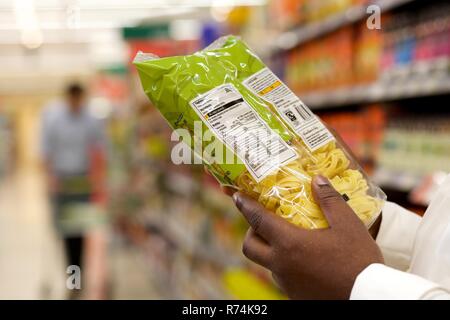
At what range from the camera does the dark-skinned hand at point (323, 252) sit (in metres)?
0.80

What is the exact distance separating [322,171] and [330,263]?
0.19 metres

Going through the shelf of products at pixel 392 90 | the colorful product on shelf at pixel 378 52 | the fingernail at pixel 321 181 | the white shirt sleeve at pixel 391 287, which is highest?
the colorful product on shelf at pixel 378 52

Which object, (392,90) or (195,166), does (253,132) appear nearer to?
(392,90)

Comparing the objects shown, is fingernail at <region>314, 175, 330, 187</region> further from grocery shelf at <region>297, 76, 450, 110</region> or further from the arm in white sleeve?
grocery shelf at <region>297, 76, 450, 110</region>

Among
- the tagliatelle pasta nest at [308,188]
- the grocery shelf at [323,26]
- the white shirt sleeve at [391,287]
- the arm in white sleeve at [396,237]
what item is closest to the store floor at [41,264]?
the grocery shelf at [323,26]

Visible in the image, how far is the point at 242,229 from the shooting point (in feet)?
11.9

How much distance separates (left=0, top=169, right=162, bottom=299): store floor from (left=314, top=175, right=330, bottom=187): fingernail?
406 cm

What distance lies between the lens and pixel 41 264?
6312 millimetres

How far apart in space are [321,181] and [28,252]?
668 cm

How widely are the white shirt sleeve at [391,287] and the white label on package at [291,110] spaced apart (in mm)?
262

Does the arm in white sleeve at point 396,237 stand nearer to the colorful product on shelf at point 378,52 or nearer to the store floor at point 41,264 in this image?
the colorful product on shelf at point 378,52

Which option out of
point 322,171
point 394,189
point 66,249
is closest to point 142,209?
point 66,249

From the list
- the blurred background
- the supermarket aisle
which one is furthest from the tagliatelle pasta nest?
the supermarket aisle

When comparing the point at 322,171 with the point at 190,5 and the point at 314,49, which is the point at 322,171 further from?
the point at 190,5
